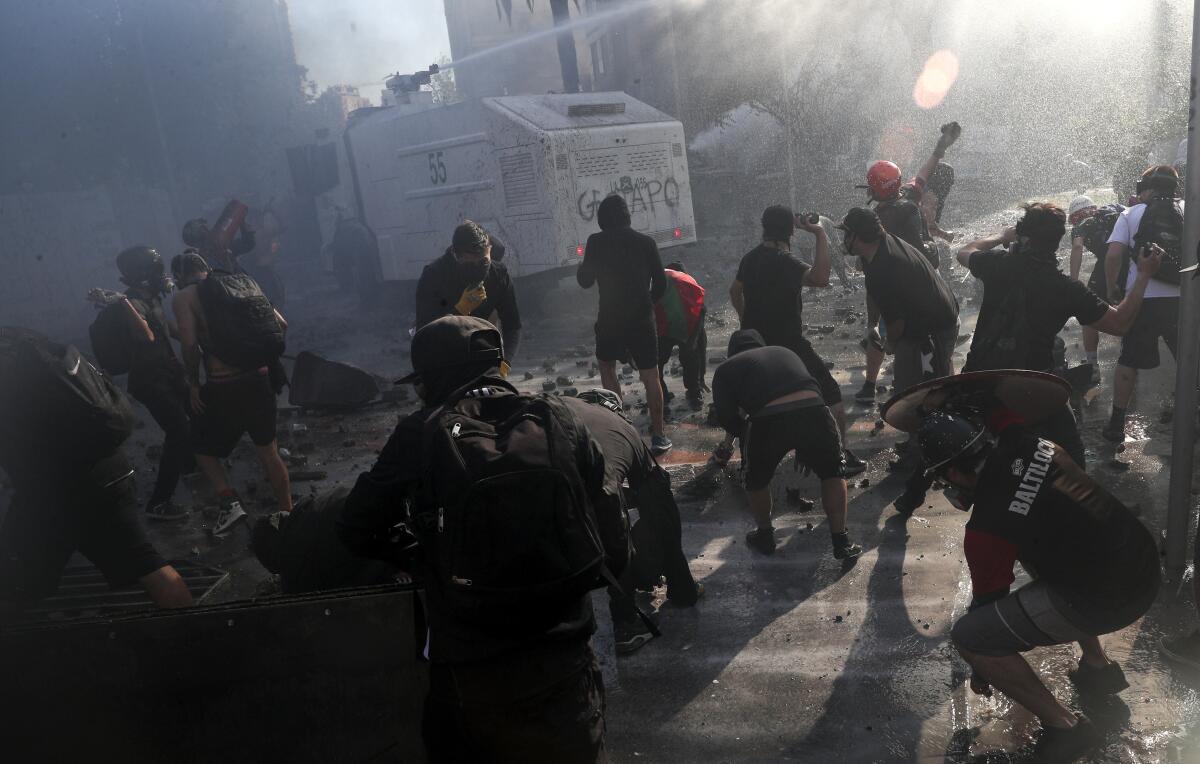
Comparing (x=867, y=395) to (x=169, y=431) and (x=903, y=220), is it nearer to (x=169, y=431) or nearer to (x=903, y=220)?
(x=903, y=220)

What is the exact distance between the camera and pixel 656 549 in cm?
447

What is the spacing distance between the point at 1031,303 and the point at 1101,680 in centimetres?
187

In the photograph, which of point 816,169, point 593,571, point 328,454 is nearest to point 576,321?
point 328,454

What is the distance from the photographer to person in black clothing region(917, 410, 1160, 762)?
3.10 meters

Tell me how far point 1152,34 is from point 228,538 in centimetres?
2657

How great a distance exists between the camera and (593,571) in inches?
91.7

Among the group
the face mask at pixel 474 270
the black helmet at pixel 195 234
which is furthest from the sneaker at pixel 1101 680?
the black helmet at pixel 195 234

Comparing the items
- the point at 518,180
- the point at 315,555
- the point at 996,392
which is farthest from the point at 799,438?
the point at 518,180

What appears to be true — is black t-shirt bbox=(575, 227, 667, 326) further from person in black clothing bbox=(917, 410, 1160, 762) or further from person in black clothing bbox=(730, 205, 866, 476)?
person in black clothing bbox=(917, 410, 1160, 762)

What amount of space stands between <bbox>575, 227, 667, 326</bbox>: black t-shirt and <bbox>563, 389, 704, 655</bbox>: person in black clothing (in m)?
2.64

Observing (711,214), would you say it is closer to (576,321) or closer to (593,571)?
(576,321)

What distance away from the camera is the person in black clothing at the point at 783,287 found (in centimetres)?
615

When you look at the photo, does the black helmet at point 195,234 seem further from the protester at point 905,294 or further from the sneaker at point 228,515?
the protester at point 905,294

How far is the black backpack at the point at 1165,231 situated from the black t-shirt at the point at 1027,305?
159 centimetres
